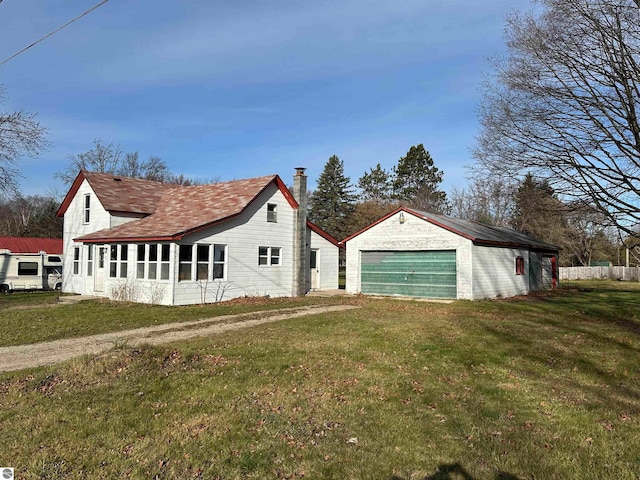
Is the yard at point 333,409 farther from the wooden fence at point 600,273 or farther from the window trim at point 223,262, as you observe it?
the wooden fence at point 600,273

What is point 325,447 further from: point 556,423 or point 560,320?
point 560,320

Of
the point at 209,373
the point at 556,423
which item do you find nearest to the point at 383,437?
the point at 556,423

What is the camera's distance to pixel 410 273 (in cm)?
2331

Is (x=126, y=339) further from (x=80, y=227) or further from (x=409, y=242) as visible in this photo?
(x=80, y=227)

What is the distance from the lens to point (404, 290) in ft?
76.8

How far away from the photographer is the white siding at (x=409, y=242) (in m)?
21.4

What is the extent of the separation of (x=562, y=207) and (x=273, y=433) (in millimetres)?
13219

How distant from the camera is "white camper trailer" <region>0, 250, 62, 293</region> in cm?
2683

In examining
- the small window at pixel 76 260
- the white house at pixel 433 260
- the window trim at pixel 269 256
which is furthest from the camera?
the small window at pixel 76 260

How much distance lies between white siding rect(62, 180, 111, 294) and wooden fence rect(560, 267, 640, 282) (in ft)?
151

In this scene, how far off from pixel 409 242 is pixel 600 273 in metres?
38.2

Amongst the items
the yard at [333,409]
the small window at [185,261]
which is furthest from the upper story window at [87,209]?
the yard at [333,409]

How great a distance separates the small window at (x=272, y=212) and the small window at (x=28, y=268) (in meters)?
16.1

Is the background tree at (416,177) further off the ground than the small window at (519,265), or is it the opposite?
the background tree at (416,177)
